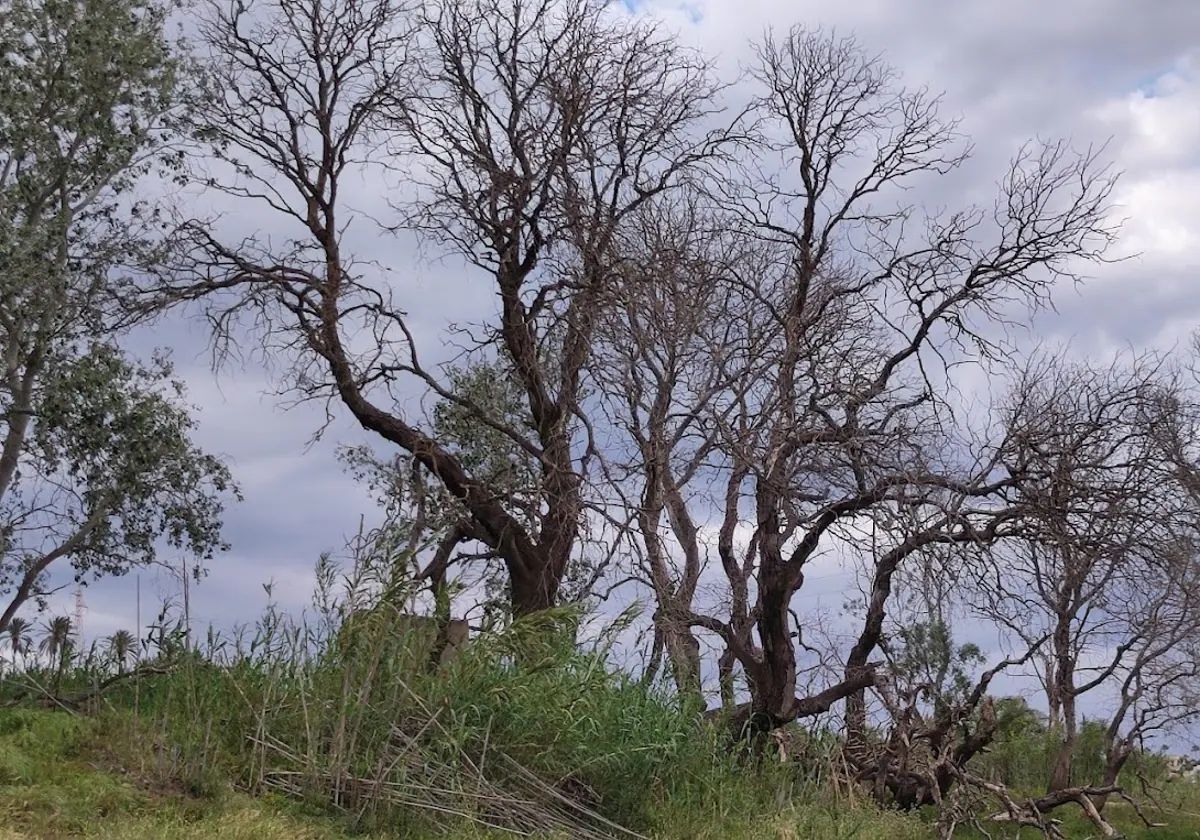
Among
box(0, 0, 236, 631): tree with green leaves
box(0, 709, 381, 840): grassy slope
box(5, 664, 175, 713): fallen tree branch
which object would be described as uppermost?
box(0, 0, 236, 631): tree with green leaves

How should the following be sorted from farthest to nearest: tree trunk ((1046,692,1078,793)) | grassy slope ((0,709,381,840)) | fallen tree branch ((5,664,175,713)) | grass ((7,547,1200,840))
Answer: tree trunk ((1046,692,1078,793)), fallen tree branch ((5,664,175,713)), grass ((7,547,1200,840)), grassy slope ((0,709,381,840))

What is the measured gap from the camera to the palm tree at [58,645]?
1066 cm

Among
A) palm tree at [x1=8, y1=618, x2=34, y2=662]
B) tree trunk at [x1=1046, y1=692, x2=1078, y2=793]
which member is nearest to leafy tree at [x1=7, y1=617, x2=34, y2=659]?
palm tree at [x1=8, y1=618, x2=34, y2=662]

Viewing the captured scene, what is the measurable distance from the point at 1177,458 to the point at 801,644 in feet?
16.5

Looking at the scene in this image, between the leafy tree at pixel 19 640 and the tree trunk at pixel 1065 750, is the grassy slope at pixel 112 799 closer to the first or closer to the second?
the leafy tree at pixel 19 640

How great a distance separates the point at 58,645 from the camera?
10.8 meters

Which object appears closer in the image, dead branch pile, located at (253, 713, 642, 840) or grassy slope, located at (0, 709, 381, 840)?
grassy slope, located at (0, 709, 381, 840)

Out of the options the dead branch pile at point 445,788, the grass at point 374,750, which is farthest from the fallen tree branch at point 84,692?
the dead branch pile at point 445,788

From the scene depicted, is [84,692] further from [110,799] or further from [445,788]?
[445,788]

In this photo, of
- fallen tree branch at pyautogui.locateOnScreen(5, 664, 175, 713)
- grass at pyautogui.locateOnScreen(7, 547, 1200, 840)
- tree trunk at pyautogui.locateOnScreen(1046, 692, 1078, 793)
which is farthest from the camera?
tree trunk at pyautogui.locateOnScreen(1046, 692, 1078, 793)

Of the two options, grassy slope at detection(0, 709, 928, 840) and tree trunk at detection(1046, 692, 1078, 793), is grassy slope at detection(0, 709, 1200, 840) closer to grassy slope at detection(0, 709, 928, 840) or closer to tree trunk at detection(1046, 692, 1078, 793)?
grassy slope at detection(0, 709, 928, 840)

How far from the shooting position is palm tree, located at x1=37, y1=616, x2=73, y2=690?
10659mm

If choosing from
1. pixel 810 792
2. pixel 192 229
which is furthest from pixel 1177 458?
pixel 192 229

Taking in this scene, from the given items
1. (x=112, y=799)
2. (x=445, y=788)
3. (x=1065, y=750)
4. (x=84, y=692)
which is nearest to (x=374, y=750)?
(x=445, y=788)
